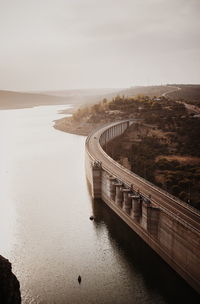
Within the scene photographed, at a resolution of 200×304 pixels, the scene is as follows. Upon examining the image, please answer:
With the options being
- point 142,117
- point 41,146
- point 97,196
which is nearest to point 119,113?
point 142,117

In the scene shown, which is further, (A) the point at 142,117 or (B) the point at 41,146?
(A) the point at 142,117

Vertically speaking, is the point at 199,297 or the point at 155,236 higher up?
the point at 155,236

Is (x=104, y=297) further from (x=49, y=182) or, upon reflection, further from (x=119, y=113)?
(x=119, y=113)

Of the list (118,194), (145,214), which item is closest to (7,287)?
(145,214)

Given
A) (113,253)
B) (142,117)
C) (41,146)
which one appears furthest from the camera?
(142,117)

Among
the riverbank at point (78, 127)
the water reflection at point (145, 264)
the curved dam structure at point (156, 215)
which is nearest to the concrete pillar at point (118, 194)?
the curved dam structure at point (156, 215)

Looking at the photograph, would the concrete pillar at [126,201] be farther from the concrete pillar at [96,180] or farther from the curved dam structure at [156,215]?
the concrete pillar at [96,180]
